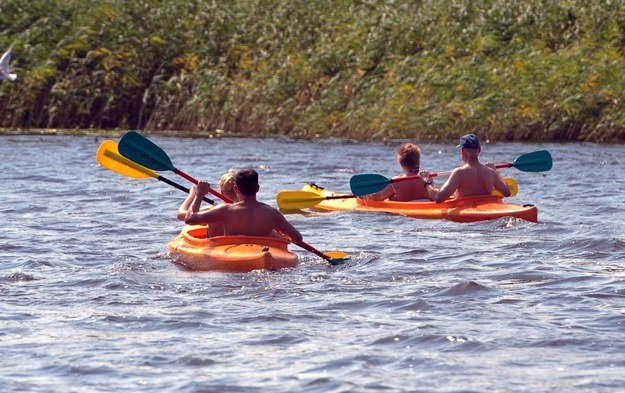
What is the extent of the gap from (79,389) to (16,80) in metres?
16.0

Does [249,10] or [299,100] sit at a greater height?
[249,10]

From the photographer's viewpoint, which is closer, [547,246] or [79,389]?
[79,389]

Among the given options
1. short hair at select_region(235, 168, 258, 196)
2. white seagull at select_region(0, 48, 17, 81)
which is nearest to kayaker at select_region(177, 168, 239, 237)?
short hair at select_region(235, 168, 258, 196)

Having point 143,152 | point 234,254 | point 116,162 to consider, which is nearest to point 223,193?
point 234,254

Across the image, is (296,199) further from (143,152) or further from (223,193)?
(223,193)

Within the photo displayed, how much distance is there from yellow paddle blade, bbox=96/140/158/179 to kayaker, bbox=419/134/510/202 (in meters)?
2.56

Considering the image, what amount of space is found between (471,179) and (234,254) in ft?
11.3

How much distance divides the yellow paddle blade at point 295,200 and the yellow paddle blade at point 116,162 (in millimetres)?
1709

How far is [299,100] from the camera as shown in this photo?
70.4 feet

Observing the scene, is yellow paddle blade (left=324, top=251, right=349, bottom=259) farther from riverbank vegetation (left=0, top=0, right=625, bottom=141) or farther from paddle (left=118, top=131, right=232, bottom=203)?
riverbank vegetation (left=0, top=0, right=625, bottom=141)

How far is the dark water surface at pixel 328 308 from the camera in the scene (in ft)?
19.2

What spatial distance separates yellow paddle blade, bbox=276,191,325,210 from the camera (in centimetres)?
1176

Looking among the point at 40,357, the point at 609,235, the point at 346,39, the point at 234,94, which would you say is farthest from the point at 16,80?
the point at 40,357

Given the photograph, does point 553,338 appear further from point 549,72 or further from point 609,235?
point 549,72
